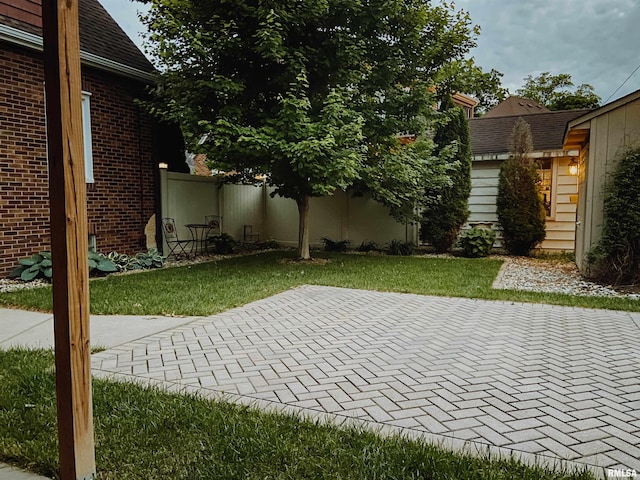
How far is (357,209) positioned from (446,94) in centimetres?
436

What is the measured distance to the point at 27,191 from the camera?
703cm

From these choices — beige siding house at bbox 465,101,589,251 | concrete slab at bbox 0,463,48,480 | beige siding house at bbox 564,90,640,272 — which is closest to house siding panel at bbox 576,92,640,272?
beige siding house at bbox 564,90,640,272

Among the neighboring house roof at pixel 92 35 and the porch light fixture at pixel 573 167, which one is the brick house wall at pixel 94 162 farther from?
the porch light fixture at pixel 573 167

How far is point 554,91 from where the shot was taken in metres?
32.1

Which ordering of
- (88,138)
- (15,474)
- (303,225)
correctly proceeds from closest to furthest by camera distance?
(15,474) < (88,138) < (303,225)

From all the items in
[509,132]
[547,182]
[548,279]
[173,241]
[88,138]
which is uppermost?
[509,132]

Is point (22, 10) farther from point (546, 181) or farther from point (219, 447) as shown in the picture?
point (546, 181)

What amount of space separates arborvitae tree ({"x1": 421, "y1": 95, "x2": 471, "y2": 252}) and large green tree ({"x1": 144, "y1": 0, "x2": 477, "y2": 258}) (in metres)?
1.52

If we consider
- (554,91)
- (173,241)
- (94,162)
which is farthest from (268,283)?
(554,91)

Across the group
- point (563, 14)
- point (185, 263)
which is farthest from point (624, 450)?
point (563, 14)

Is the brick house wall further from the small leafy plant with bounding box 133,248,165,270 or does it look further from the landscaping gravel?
the landscaping gravel

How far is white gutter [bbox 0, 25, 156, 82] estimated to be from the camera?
21.5ft

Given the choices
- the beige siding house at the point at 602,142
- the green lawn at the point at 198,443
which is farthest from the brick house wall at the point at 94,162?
the beige siding house at the point at 602,142

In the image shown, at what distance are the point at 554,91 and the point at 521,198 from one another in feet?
88.9
